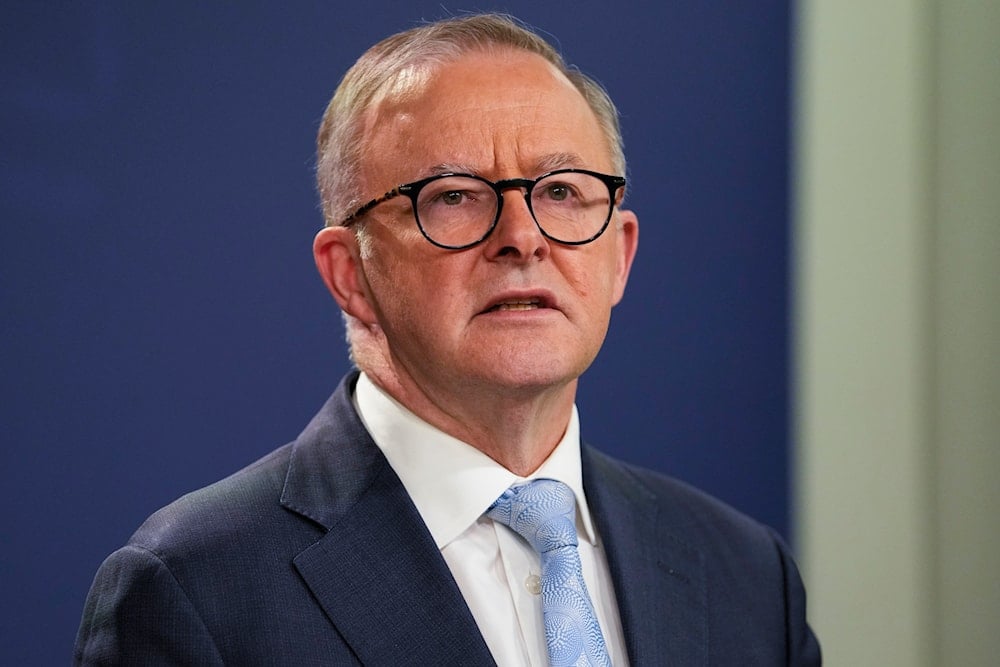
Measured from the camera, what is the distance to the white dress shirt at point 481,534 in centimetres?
159

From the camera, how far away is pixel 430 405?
5.61ft

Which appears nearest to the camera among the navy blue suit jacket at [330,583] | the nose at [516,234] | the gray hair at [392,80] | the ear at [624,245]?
the navy blue suit jacket at [330,583]

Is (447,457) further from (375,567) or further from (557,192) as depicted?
(557,192)

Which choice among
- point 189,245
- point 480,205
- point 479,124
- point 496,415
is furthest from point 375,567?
point 189,245

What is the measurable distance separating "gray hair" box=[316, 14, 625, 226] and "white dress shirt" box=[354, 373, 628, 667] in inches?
12.5

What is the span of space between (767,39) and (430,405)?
123 centimetres

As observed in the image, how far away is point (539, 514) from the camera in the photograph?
164 centimetres

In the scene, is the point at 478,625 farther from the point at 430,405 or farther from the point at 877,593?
the point at 877,593

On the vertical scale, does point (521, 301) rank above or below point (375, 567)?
above

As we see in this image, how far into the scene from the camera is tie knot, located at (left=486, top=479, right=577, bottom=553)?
5.32 ft

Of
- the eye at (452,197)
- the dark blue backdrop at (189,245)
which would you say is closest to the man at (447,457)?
the eye at (452,197)

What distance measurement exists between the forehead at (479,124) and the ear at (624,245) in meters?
0.16

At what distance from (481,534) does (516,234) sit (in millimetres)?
406

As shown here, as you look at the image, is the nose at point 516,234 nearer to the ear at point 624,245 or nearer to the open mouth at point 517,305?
the open mouth at point 517,305
